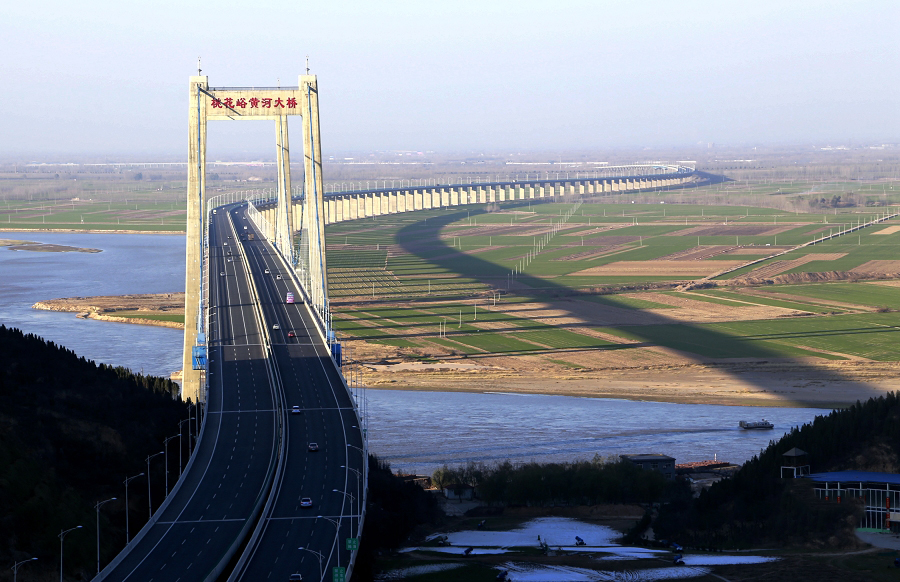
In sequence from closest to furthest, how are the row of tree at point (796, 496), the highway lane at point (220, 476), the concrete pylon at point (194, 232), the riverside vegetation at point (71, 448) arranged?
the highway lane at point (220, 476) → the riverside vegetation at point (71, 448) → the row of tree at point (796, 496) → the concrete pylon at point (194, 232)

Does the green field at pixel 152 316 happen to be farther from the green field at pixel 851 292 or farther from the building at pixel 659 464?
the building at pixel 659 464

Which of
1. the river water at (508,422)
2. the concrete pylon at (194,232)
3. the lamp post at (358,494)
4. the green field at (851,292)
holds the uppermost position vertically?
the concrete pylon at (194,232)

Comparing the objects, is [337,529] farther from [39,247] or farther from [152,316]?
[39,247]

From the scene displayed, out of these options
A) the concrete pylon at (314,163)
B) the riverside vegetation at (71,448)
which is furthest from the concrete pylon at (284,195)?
the riverside vegetation at (71,448)

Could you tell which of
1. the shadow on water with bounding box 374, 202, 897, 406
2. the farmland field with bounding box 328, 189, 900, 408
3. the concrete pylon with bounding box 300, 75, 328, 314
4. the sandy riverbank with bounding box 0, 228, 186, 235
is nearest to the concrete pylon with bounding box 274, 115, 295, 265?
the farmland field with bounding box 328, 189, 900, 408

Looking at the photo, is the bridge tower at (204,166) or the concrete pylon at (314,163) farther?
the concrete pylon at (314,163)

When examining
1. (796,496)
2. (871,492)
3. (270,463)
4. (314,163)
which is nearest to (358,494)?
(270,463)

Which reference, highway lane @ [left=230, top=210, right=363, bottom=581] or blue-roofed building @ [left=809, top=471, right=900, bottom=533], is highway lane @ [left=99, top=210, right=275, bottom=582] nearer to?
highway lane @ [left=230, top=210, right=363, bottom=581]
